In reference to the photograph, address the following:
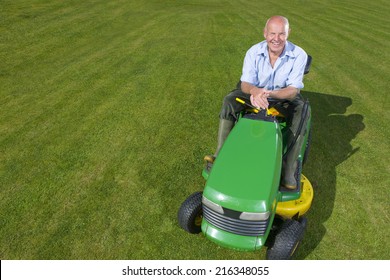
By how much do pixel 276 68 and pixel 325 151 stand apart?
1961 mm

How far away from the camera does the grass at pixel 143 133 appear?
389cm

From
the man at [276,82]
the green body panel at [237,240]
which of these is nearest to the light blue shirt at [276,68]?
the man at [276,82]

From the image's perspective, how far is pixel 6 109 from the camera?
6.27 metres

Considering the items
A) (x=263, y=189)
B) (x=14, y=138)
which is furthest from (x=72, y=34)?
(x=263, y=189)

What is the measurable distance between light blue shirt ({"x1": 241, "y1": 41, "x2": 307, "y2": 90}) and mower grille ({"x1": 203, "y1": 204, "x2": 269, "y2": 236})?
5.76 ft

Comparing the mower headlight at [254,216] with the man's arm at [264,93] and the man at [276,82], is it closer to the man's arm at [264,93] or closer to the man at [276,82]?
the man at [276,82]

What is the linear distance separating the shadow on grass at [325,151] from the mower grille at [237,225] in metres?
0.92

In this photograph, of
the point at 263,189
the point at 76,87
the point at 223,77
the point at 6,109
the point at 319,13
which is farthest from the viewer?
the point at 319,13

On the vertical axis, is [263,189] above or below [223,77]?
above

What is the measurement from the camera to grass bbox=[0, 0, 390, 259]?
12.8 ft

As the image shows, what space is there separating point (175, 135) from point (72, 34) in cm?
617

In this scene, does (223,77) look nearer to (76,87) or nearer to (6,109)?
(76,87)

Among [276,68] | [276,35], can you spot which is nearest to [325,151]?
[276,68]

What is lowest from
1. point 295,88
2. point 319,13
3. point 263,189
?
point 319,13
